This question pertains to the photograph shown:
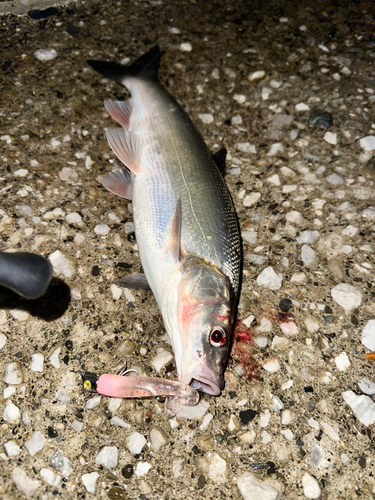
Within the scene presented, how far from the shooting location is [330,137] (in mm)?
3746

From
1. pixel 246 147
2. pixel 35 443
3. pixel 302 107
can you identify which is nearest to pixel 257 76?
pixel 302 107

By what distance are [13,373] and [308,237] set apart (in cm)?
217

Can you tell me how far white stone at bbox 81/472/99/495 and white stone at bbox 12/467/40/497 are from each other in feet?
0.76

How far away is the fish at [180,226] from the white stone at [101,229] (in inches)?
Result: 9.9

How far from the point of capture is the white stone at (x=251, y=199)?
133 inches

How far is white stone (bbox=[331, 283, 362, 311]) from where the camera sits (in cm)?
285

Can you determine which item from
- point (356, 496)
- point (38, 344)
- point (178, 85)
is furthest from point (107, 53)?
point (356, 496)

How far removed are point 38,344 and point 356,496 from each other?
195 centimetres

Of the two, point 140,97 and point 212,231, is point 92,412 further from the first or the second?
point 140,97

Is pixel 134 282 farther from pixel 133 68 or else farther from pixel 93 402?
pixel 133 68

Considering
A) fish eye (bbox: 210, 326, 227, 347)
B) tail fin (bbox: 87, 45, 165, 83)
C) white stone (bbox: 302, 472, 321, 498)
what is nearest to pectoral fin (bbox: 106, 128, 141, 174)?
tail fin (bbox: 87, 45, 165, 83)

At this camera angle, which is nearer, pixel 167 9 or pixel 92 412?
pixel 92 412

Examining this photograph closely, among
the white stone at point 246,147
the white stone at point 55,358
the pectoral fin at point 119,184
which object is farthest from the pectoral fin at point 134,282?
the white stone at point 246,147

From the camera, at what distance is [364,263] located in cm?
303
